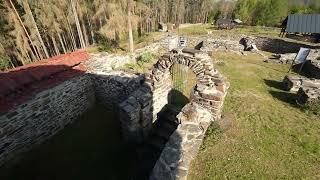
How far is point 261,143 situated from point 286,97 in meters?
5.21

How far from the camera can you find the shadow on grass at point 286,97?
32.1 ft

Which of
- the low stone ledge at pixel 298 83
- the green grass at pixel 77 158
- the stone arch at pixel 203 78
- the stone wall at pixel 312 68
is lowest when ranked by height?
the green grass at pixel 77 158

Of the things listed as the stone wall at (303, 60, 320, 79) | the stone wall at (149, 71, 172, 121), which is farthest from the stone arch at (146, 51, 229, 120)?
the stone wall at (303, 60, 320, 79)

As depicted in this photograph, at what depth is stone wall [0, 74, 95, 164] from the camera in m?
7.58

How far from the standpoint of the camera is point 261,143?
6488 millimetres

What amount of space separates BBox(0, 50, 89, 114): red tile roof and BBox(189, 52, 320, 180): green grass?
270 inches

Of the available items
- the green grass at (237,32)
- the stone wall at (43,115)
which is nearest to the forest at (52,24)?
the stone wall at (43,115)

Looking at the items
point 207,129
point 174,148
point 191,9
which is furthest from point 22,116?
point 191,9

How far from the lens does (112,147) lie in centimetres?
873

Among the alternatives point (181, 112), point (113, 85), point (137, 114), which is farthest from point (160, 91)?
point (113, 85)

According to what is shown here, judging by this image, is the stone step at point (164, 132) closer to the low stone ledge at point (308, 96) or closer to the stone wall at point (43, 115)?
the stone wall at point (43, 115)

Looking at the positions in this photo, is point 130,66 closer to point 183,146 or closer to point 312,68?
point 183,146

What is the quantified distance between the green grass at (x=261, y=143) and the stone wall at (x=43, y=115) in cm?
651

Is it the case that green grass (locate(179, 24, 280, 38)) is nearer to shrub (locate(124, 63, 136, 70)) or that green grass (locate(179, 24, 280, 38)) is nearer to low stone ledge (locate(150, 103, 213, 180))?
shrub (locate(124, 63, 136, 70))
